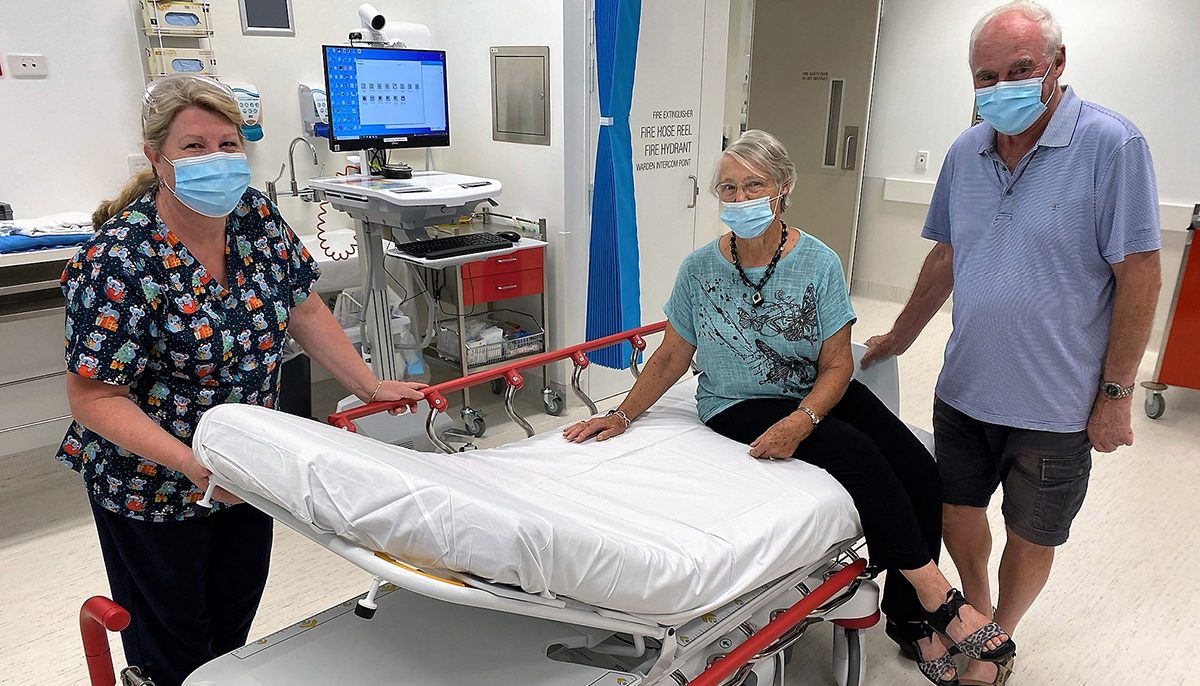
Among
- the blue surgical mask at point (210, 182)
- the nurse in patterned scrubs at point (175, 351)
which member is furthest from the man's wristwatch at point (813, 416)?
the blue surgical mask at point (210, 182)

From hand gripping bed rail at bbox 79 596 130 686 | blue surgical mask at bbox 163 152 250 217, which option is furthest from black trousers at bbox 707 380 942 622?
hand gripping bed rail at bbox 79 596 130 686

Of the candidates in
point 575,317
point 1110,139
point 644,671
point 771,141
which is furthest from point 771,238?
point 575,317

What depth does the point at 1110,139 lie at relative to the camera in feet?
5.40

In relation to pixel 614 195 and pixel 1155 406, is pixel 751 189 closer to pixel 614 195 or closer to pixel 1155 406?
pixel 614 195

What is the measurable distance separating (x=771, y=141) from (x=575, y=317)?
6.37 ft

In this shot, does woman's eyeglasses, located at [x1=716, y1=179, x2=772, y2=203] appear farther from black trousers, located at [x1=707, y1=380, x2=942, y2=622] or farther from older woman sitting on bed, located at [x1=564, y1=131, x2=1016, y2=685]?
black trousers, located at [x1=707, y1=380, x2=942, y2=622]

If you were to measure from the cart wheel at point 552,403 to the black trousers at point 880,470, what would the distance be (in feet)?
5.65

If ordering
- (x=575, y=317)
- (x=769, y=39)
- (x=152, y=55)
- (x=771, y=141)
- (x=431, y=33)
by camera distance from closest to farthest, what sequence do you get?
(x=771, y=141)
(x=152, y=55)
(x=575, y=317)
(x=431, y=33)
(x=769, y=39)

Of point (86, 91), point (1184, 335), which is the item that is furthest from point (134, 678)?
point (1184, 335)

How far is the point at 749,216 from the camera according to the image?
1958 mm

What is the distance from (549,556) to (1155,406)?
3.85 m

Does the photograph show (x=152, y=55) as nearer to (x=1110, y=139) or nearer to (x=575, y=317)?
(x=575, y=317)

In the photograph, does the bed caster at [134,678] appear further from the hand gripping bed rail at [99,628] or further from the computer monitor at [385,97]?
the computer monitor at [385,97]

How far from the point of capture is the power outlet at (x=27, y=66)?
3111 mm
